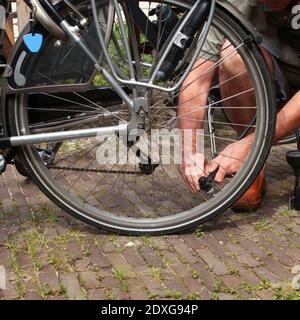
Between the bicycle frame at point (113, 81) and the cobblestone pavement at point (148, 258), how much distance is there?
523 millimetres

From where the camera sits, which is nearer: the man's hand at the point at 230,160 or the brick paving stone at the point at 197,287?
the brick paving stone at the point at 197,287

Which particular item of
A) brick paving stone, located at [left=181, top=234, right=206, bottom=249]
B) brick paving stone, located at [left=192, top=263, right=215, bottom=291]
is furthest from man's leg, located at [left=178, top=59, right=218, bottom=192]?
brick paving stone, located at [left=192, top=263, right=215, bottom=291]

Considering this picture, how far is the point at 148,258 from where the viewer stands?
2.66m

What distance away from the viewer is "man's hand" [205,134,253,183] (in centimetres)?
289

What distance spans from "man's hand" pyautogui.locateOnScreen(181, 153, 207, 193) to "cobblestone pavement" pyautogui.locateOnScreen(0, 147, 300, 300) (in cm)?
24

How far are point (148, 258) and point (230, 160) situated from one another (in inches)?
27.1

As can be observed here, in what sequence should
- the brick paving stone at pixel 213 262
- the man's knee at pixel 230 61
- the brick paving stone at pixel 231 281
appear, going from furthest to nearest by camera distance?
the man's knee at pixel 230 61, the brick paving stone at pixel 213 262, the brick paving stone at pixel 231 281

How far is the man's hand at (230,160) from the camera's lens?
289cm

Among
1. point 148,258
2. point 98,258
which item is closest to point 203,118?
point 148,258

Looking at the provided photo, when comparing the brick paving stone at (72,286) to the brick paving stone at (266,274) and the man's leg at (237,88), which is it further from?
the man's leg at (237,88)

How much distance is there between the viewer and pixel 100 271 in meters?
2.55

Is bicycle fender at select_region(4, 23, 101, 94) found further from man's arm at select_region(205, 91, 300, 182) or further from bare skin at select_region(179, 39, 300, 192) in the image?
man's arm at select_region(205, 91, 300, 182)

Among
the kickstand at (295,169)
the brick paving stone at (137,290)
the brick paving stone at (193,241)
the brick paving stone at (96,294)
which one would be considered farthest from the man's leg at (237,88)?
the brick paving stone at (96,294)

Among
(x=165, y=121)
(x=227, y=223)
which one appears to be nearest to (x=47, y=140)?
(x=165, y=121)
